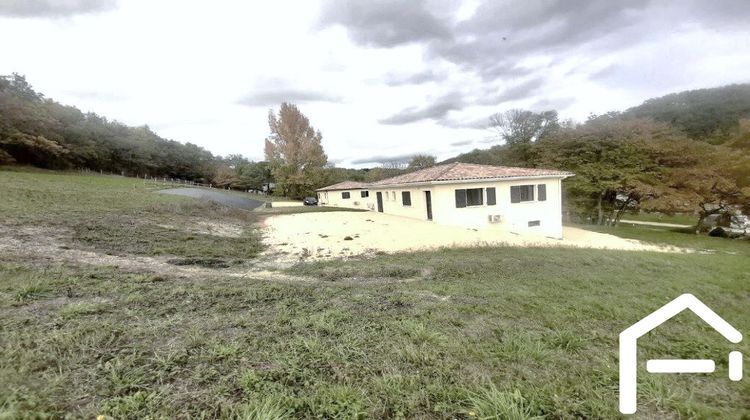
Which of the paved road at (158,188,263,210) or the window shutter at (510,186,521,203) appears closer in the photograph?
the window shutter at (510,186,521,203)

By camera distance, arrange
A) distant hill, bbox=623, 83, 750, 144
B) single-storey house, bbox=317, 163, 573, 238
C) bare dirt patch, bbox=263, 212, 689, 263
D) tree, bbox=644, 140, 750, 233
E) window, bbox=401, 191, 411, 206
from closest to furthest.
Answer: bare dirt patch, bbox=263, 212, 689, 263 → single-storey house, bbox=317, 163, 573, 238 → tree, bbox=644, 140, 750, 233 → window, bbox=401, 191, 411, 206 → distant hill, bbox=623, 83, 750, 144

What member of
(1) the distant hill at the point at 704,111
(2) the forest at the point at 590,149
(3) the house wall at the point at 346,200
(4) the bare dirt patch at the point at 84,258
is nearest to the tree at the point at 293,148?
(2) the forest at the point at 590,149

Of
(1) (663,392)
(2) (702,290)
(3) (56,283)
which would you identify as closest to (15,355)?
(3) (56,283)

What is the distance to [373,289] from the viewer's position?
5.66 metres

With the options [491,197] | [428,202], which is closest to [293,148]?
[428,202]

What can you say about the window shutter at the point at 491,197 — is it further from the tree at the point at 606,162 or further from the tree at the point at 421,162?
the tree at the point at 421,162

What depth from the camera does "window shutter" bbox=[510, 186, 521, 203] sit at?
57.7ft

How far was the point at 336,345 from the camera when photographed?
311 centimetres

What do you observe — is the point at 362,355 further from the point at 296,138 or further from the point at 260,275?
the point at 296,138

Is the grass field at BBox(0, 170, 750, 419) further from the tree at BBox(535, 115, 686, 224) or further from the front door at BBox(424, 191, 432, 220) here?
the tree at BBox(535, 115, 686, 224)

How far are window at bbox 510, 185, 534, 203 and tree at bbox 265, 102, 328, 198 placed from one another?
26398 millimetres

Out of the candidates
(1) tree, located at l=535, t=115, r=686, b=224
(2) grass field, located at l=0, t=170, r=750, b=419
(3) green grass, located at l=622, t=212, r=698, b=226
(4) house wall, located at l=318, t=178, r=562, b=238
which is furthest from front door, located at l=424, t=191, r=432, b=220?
(3) green grass, located at l=622, t=212, r=698, b=226

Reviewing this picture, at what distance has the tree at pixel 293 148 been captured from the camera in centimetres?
3709

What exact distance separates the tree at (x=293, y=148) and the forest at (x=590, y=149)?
0.40ft
